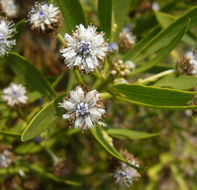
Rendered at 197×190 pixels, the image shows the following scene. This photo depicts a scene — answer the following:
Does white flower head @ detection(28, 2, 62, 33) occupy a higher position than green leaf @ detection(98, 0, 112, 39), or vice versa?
white flower head @ detection(28, 2, 62, 33)

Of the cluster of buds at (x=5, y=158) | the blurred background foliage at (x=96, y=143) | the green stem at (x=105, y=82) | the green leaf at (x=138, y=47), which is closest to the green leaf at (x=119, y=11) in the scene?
the green leaf at (x=138, y=47)

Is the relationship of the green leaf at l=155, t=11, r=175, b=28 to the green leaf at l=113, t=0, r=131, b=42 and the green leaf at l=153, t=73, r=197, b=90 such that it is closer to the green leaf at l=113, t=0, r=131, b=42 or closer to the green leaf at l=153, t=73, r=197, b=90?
the green leaf at l=113, t=0, r=131, b=42

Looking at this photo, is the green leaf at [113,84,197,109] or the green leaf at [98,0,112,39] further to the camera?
the green leaf at [98,0,112,39]

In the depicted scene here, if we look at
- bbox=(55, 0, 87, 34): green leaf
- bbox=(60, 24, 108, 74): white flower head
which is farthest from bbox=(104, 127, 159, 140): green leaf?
bbox=(55, 0, 87, 34): green leaf

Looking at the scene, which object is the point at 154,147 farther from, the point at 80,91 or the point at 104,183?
the point at 80,91

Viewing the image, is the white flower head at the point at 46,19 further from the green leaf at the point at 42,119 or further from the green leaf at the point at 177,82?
the green leaf at the point at 177,82
